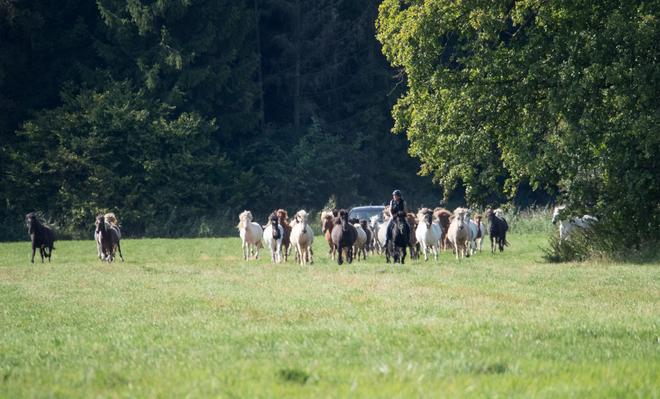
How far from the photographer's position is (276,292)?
41.0ft

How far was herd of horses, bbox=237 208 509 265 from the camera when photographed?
781 inches

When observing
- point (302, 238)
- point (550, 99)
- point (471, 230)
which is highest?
point (550, 99)

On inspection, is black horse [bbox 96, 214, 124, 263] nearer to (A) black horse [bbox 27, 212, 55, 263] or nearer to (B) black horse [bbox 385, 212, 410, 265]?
(A) black horse [bbox 27, 212, 55, 263]

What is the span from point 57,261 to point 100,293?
11.1 meters

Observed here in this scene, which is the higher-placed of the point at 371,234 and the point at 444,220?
the point at 444,220

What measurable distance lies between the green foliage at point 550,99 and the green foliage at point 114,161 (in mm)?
25681

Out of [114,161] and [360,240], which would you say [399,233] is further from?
[114,161]

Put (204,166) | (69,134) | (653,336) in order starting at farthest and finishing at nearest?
1. (204,166)
2. (69,134)
3. (653,336)

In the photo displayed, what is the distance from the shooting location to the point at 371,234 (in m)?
25.1

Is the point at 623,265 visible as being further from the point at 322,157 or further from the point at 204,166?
the point at 322,157

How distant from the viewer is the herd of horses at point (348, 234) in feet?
65.2

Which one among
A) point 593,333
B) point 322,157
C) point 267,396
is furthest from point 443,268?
point 322,157

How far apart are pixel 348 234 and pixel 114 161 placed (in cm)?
2751

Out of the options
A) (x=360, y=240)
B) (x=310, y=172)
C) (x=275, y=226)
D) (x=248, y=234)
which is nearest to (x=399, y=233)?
(x=360, y=240)
